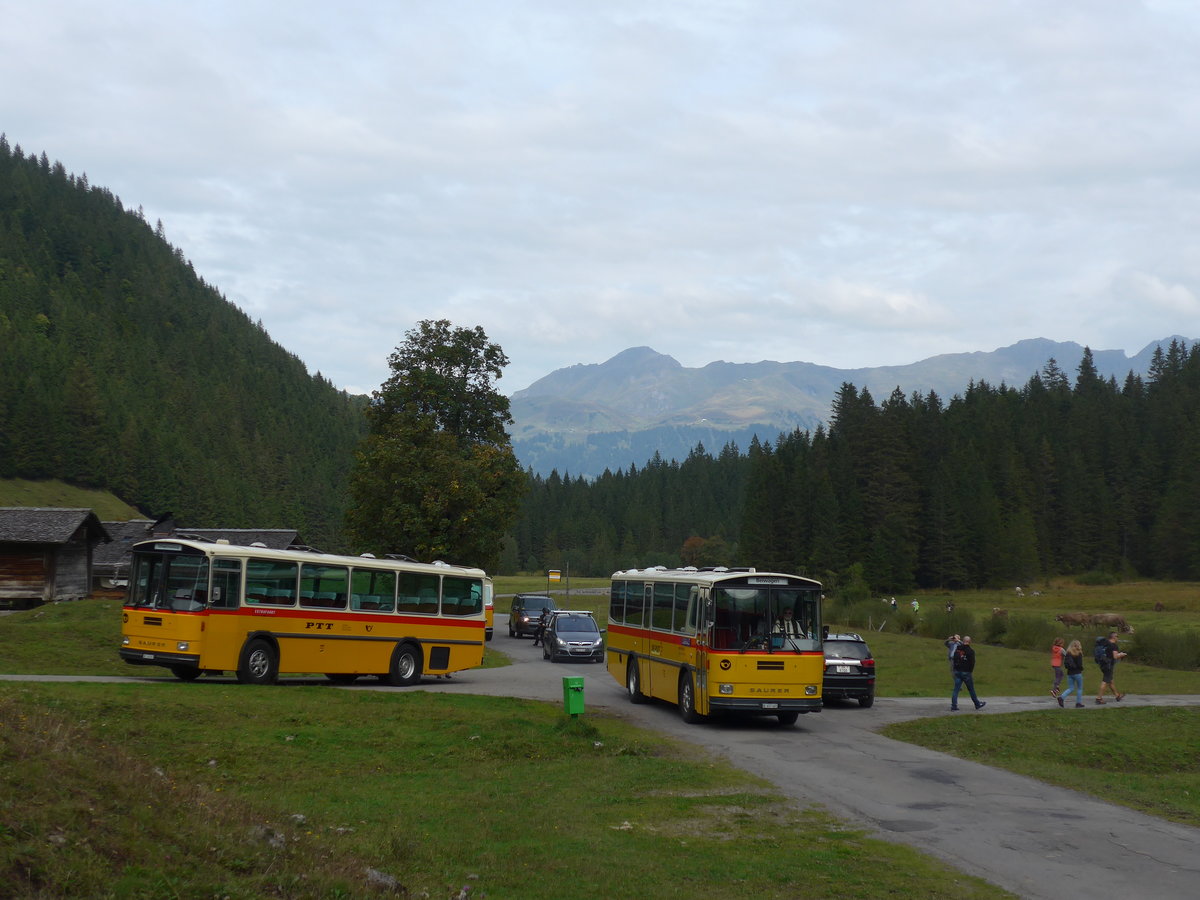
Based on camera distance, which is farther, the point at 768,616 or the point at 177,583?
the point at 177,583

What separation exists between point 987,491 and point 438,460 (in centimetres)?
8222

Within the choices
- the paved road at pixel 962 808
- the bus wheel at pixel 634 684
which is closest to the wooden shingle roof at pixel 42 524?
the paved road at pixel 962 808

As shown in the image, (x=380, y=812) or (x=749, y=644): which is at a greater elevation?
(x=749, y=644)

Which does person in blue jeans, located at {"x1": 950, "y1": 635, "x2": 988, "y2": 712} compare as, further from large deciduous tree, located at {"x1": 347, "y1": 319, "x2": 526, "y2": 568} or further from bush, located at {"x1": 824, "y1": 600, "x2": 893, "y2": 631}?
bush, located at {"x1": 824, "y1": 600, "x2": 893, "y2": 631}

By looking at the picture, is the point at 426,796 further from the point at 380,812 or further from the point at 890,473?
the point at 890,473

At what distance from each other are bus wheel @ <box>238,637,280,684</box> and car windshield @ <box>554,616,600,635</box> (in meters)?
17.9

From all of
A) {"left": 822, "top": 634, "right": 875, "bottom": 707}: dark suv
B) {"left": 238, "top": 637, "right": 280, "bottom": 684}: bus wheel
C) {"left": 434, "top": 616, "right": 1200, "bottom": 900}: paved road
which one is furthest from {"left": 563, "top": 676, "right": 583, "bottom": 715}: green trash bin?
{"left": 822, "top": 634, "right": 875, "bottom": 707}: dark suv

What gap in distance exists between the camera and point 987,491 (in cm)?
11238

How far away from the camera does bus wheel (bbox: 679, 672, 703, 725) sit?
2227 cm

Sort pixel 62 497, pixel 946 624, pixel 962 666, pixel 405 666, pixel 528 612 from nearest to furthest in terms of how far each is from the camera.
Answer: pixel 962 666
pixel 405 666
pixel 946 624
pixel 528 612
pixel 62 497

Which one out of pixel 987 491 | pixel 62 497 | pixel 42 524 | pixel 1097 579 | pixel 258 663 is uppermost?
pixel 987 491

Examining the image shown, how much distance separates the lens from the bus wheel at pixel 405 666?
27188 millimetres

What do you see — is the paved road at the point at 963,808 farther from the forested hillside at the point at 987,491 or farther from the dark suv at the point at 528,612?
the forested hillside at the point at 987,491

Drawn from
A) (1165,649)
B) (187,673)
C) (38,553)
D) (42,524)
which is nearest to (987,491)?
(1165,649)
